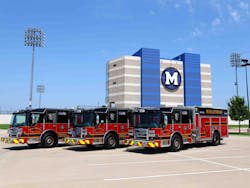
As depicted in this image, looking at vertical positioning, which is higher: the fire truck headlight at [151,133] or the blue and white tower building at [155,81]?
the blue and white tower building at [155,81]

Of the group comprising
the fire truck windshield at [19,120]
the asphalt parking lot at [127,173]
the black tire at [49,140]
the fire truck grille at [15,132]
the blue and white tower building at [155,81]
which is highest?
the blue and white tower building at [155,81]

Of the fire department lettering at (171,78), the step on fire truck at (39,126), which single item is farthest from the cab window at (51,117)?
the fire department lettering at (171,78)

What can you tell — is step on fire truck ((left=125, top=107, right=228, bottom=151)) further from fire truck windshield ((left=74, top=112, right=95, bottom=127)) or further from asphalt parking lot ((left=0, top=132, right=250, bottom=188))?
asphalt parking lot ((left=0, top=132, right=250, bottom=188))

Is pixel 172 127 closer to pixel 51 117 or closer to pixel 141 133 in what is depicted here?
pixel 141 133

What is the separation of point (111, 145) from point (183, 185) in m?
10.2

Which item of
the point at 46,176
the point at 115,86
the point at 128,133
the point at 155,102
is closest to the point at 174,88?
the point at 155,102

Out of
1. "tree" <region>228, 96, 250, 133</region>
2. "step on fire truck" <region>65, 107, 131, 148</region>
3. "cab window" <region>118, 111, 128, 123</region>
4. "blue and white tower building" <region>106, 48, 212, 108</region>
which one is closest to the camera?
"step on fire truck" <region>65, 107, 131, 148</region>

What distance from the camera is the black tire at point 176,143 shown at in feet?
52.7

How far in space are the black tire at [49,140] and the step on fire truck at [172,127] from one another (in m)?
5.00

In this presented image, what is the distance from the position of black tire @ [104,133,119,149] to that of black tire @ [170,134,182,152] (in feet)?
11.9

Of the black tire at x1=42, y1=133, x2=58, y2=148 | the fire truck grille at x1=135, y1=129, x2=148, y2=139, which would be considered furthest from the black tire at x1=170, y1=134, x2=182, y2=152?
the black tire at x1=42, y1=133, x2=58, y2=148

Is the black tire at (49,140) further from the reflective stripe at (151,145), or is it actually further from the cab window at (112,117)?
the reflective stripe at (151,145)

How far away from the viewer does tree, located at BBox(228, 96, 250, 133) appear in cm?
4025

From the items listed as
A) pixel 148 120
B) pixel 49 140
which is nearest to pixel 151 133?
pixel 148 120
